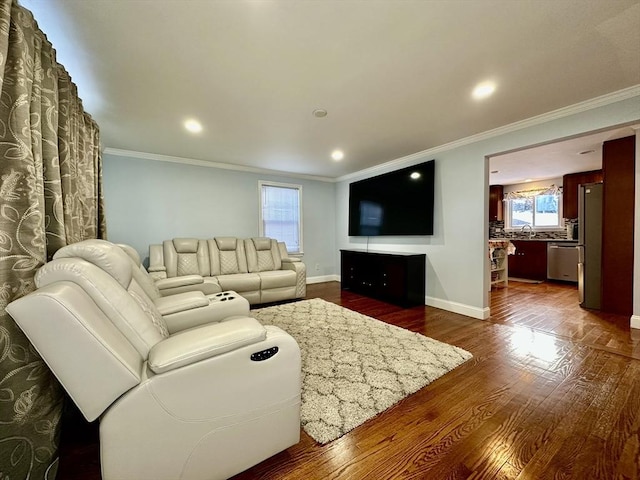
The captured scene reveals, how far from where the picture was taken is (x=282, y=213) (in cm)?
521

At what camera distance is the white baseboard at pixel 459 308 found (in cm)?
321

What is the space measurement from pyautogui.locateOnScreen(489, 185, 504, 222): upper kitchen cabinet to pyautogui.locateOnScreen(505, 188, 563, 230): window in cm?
19

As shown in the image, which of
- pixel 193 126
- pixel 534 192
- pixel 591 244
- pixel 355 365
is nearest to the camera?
pixel 355 365

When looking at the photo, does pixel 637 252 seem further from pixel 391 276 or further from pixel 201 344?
pixel 201 344

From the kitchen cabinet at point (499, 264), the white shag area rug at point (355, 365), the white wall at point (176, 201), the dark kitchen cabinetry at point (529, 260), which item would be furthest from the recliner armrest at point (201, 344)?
the dark kitchen cabinetry at point (529, 260)

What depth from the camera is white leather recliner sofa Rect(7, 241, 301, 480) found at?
85 cm

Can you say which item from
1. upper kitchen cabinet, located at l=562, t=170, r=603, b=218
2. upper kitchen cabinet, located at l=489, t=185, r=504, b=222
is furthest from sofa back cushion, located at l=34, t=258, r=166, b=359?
upper kitchen cabinet, located at l=489, t=185, r=504, b=222

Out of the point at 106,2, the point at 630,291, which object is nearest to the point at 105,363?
the point at 106,2

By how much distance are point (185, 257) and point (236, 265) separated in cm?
77

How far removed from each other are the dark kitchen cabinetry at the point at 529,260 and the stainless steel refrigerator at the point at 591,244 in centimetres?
218

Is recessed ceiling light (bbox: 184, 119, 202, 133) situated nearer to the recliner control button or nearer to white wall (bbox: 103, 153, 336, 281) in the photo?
white wall (bbox: 103, 153, 336, 281)

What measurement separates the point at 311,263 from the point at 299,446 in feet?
14.0

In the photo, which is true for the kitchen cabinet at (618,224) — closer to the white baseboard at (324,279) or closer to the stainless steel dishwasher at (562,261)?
the stainless steel dishwasher at (562,261)

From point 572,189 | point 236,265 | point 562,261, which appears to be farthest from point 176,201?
point 572,189
